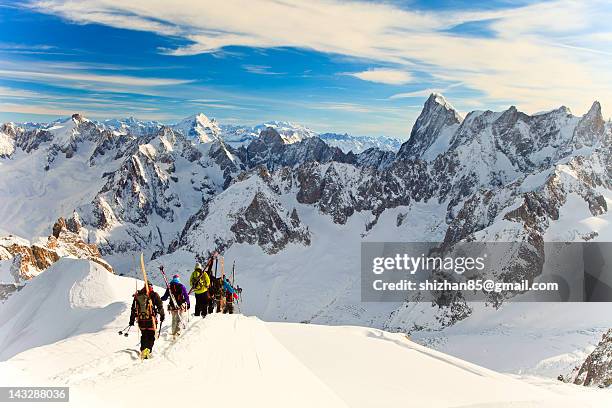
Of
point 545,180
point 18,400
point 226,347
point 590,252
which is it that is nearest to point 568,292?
point 590,252

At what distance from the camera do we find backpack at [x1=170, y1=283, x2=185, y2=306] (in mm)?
21844

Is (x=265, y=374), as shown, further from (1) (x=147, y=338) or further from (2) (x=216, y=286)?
(2) (x=216, y=286)

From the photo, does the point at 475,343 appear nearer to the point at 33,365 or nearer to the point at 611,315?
the point at 611,315

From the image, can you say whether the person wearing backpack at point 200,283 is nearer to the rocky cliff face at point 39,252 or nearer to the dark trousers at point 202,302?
the dark trousers at point 202,302

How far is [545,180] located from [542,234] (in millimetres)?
35656

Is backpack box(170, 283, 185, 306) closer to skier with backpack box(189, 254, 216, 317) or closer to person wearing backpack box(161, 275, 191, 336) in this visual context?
person wearing backpack box(161, 275, 191, 336)

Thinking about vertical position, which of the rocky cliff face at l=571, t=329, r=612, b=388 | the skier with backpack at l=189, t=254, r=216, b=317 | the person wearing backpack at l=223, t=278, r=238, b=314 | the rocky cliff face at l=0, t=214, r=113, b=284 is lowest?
the rocky cliff face at l=0, t=214, r=113, b=284

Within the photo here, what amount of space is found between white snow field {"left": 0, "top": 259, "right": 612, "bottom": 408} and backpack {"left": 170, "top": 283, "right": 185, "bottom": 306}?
138cm

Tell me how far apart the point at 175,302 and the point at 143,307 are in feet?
12.7

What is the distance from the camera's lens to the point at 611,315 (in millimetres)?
118438

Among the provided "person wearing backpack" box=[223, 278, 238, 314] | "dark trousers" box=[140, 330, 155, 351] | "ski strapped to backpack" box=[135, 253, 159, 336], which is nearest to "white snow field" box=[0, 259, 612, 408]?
"dark trousers" box=[140, 330, 155, 351]

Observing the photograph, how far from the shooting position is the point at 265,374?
16.7 metres

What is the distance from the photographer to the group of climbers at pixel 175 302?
57.9ft

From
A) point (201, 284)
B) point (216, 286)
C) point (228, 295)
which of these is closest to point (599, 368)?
point (228, 295)
